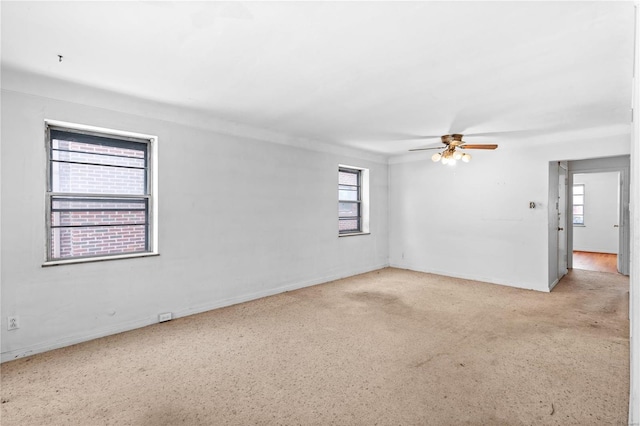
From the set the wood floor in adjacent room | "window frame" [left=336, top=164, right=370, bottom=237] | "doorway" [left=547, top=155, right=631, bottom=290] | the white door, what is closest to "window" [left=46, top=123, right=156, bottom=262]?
"window frame" [left=336, top=164, right=370, bottom=237]

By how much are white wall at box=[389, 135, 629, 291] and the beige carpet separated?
1.27 meters

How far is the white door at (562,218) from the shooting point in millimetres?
5598

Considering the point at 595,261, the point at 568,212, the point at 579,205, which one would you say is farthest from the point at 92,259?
the point at 579,205

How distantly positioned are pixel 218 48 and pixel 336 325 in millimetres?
2840

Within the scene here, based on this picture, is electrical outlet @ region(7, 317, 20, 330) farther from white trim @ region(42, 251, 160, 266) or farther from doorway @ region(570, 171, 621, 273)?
Answer: doorway @ region(570, 171, 621, 273)

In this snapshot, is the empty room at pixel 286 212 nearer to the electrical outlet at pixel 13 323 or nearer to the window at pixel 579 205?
the electrical outlet at pixel 13 323

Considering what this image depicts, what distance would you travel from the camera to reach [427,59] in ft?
7.80

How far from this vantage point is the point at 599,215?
8.50 metres

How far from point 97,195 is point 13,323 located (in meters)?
1.27

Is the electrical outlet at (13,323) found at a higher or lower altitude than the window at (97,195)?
lower

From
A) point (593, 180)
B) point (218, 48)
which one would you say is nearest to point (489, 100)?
point (218, 48)

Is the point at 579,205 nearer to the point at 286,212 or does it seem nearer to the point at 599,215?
the point at 599,215

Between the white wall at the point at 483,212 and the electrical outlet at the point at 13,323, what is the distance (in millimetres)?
5751

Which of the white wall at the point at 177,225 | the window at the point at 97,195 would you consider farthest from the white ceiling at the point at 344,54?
the window at the point at 97,195
